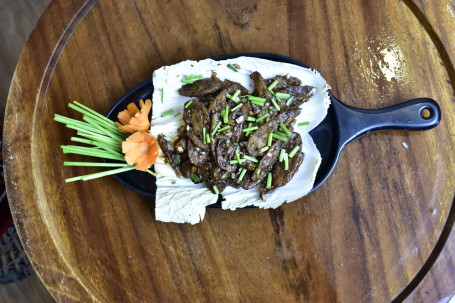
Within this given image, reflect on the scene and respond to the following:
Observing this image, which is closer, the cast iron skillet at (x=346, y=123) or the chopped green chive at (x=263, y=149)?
the chopped green chive at (x=263, y=149)

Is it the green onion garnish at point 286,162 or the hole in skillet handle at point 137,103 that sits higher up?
the hole in skillet handle at point 137,103

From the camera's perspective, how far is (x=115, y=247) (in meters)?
2.08

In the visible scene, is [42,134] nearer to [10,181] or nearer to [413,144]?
[10,181]

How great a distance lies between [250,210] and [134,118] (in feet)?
2.51

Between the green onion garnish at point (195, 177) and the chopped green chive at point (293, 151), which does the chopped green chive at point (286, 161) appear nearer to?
the chopped green chive at point (293, 151)

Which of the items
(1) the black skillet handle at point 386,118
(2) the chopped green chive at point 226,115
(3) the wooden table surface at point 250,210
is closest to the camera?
(2) the chopped green chive at point 226,115

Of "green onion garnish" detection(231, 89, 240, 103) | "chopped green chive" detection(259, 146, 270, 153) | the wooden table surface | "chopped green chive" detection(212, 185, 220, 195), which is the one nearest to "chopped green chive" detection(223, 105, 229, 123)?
"green onion garnish" detection(231, 89, 240, 103)

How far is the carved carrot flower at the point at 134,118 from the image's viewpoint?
1.88 meters

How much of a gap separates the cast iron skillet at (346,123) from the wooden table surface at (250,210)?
12 centimetres

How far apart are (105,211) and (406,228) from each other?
1613 mm


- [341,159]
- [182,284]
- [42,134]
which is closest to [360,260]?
[341,159]

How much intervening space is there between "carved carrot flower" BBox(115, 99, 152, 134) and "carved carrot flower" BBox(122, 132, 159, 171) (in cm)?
5

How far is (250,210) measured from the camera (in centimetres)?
207

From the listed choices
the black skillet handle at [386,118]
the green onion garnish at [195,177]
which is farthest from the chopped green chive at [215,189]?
the black skillet handle at [386,118]
